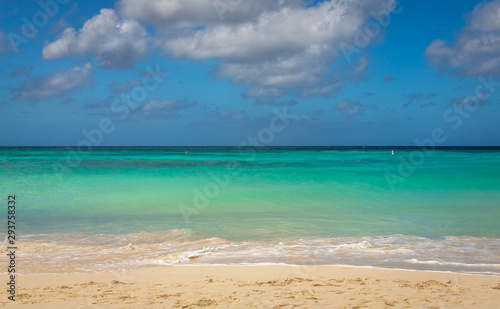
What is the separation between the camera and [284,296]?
410 cm

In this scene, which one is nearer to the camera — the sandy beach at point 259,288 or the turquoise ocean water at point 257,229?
the sandy beach at point 259,288

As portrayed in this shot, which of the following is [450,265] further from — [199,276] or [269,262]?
[199,276]

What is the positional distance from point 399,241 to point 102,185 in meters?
15.3

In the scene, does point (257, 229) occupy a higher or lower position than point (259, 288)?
lower

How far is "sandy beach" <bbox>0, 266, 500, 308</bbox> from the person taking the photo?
3.91 metres

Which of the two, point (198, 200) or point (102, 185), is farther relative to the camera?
point (102, 185)

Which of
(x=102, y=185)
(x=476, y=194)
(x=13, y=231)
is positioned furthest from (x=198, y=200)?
(x=476, y=194)

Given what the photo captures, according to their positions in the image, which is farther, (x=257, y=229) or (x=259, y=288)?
(x=257, y=229)

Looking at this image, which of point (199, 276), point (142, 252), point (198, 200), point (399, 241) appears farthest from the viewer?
point (198, 200)

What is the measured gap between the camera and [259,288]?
4449 mm

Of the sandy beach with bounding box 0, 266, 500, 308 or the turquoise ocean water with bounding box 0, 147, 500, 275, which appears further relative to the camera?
the turquoise ocean water with bounding box 0, 147, 500, 275

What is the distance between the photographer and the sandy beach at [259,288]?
12.8 ft

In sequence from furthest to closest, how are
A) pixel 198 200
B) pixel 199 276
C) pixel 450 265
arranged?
pixel 198 200
pixel 450 265
pixel 199 276

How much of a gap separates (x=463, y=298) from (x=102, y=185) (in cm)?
1733
